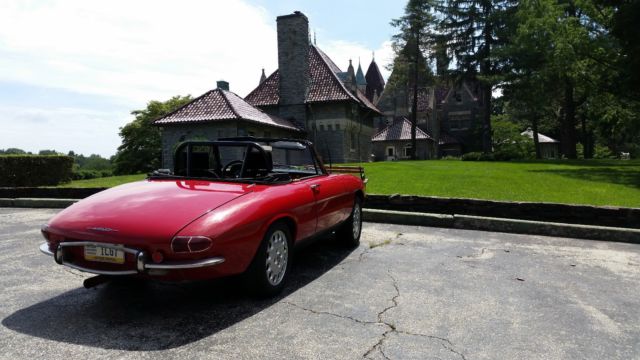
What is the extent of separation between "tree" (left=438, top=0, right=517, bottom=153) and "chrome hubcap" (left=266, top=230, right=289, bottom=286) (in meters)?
38.5

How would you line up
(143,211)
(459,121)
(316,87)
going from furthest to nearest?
(459,121) → (316,87) → (143,211)

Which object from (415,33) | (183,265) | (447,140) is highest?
(415,33)

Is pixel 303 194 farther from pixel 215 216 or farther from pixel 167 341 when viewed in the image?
pixel 167 341

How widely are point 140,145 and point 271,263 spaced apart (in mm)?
43785

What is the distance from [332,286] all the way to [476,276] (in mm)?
1674

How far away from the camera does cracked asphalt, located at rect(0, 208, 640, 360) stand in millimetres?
2971

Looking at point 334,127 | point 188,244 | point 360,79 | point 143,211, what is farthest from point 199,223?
point 360,79

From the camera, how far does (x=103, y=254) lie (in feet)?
11.0

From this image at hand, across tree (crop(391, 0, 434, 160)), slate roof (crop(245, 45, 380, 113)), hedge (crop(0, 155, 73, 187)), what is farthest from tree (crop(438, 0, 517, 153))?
hedge (crop(0, 155, 73, 187))

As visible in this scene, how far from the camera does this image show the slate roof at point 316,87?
30.7 meters

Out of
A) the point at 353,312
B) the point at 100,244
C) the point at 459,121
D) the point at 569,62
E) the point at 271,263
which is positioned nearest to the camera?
the point at 100,244

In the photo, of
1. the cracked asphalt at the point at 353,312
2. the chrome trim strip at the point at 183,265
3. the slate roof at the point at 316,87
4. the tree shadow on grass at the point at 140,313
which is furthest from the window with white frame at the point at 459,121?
the chrome trim strip at the point at 183,265

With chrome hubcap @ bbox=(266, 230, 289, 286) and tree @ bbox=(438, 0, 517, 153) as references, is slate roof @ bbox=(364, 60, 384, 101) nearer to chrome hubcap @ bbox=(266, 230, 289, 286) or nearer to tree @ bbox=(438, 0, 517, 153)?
tree @ bbox=(438, 0, 517, 153)

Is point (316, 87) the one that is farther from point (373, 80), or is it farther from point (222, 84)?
point (373, 80)
